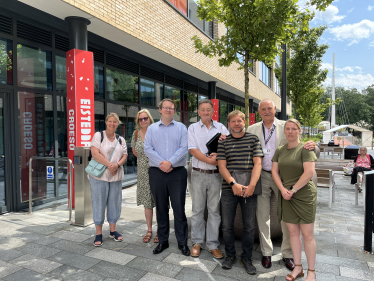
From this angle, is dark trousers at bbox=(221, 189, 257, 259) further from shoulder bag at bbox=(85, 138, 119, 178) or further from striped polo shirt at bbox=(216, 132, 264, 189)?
shoulder bag at bbox=(85, 138, 119, 178)

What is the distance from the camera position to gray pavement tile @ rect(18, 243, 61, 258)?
380 centimetres

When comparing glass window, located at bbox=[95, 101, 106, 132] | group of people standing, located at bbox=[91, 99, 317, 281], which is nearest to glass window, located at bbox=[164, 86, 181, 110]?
glass window, located at bbox=[95, 101, 106, 132]

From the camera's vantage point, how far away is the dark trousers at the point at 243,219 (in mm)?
3457

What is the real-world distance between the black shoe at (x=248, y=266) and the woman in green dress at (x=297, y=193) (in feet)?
1.24

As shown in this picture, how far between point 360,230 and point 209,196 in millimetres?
3064

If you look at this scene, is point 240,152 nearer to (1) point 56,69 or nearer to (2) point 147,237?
(2) point 147,237

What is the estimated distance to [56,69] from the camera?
6805mm

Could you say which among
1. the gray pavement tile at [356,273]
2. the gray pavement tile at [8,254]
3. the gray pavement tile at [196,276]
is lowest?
the gray pavement tile at [356,273]

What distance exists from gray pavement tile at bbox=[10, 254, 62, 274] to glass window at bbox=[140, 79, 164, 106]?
7191 mm

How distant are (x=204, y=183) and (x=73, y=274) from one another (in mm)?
1889

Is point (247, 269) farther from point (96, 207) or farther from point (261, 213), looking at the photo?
point (96, 207)

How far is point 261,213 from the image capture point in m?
3.62

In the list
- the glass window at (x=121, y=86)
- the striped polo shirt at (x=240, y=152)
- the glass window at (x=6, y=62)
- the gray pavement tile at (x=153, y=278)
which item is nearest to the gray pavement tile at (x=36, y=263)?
the gray pavement tile at (x=153, y=278)

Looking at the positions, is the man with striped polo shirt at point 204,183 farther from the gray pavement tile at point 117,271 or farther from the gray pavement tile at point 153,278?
the gray pavement tile at point 117,271
